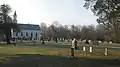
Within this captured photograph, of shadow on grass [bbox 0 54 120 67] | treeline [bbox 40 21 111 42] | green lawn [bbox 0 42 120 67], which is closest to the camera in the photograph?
shadow on grass [bbox 0 54 120 67]

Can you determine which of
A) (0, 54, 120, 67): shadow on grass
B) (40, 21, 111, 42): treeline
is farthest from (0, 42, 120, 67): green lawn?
(40, 21, 111, 42): treeline

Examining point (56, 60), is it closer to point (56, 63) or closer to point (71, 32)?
point (56, 63)

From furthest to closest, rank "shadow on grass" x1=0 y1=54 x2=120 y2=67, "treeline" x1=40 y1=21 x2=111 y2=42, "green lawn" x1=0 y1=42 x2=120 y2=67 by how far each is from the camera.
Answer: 1. "treeline" x1=40 y1=21 x2=111 y2=42
2. "green lawn" x1=0 y1=42 x2=120 y2=67
3. "shadow on grass" x1=0 y1=54 x2=120 y2=67

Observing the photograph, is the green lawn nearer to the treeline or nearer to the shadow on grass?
the shadow on grass

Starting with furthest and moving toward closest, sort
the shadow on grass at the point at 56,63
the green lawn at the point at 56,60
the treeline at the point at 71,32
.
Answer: the treeline at the point at 71,32
the green lawn at the point at 56,60
the shadow on grass at the point at 56,63

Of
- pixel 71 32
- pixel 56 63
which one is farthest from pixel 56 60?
pixel 71 32

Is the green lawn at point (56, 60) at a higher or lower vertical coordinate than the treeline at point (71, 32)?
lower

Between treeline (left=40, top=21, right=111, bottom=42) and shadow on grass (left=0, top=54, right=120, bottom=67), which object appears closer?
shadow on grass (left=0, top=54, right=120, bottom=67)

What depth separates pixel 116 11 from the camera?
118ft

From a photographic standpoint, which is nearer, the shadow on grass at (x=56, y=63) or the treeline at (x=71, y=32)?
the shadow on grass at (x=56, y=63)

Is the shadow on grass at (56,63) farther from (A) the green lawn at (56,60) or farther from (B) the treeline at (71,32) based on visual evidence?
(B) the treeline at (71,32)

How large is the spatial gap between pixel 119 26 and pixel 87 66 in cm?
2335

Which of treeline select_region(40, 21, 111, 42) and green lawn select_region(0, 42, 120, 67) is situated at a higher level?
treeline select_region(40, 21, 111, 42)

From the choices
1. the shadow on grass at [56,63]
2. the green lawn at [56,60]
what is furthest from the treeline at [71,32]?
the shadow on grass at [56,63]
